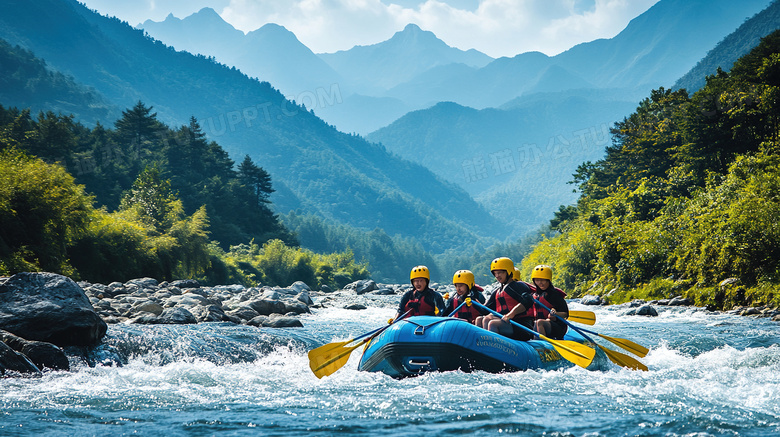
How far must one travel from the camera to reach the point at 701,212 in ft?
66.1

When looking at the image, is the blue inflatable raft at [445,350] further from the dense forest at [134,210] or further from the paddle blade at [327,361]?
the dense forest at [134,210]

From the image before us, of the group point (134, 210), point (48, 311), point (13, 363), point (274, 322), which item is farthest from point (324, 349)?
point (134, 210)

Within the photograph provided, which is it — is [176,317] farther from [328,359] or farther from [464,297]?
[464,297]

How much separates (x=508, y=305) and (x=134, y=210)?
28.6 m

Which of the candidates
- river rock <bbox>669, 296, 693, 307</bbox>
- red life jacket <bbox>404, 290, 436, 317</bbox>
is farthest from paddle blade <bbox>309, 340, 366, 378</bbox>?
river rock <bbox>669, 296, 693, 307</bbox>

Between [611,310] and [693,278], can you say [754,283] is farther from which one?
[611,310]

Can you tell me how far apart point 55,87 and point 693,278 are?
418ft

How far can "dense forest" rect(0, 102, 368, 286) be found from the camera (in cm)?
1731

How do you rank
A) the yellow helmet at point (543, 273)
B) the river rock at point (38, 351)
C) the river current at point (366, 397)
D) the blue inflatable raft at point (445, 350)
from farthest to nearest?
the yellow helmet at point (543, 273)
the river rock at point (38, 351)
the blue inflatable raft at point (445, 350)
the river current at point (366, 397)

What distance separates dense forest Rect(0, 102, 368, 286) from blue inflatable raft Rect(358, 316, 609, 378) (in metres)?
11.7

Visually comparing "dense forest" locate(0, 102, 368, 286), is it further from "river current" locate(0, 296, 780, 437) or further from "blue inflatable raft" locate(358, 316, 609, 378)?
"blue inflatable raft" locate(358, 316, 609, 378)

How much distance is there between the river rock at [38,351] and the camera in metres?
7.86

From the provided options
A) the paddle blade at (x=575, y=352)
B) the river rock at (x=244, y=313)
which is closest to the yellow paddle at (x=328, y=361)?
the paddle blade at (x=575, y=352)

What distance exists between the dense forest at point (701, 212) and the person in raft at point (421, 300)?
10178mm
